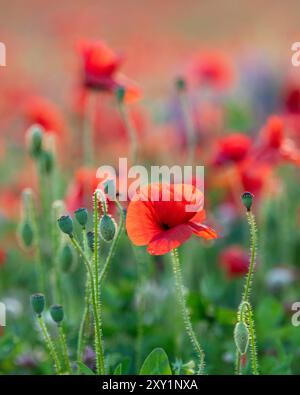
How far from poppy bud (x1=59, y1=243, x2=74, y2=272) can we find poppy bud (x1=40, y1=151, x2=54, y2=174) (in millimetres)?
296

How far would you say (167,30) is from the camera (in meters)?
5.61

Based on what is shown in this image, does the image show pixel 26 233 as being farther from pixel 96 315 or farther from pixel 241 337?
pixel 241 337

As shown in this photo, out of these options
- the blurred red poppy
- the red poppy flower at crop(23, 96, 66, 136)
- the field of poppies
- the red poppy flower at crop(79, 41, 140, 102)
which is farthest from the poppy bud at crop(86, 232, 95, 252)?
the blurred red poppy

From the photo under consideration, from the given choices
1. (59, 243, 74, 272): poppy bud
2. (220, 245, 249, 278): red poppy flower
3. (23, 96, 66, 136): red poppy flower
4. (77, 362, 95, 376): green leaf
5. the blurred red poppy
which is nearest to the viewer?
(77, 362, 95, 376): green leaf

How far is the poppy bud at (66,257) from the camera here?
153cm

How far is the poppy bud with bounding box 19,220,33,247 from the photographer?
5.31 ft

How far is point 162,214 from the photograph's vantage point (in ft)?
4.18

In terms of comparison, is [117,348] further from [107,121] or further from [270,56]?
[270,56]

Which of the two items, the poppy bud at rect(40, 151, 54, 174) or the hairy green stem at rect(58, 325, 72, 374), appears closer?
the hairy green stem at rect(58, 325, 72, 374)

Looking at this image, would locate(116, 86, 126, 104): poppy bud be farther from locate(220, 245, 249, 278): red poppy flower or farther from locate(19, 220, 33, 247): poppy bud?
locate(220, 245, 249, 278): red poppy flower

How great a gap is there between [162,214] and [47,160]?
22.1 inches

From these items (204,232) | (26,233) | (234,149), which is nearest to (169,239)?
(204,232)
